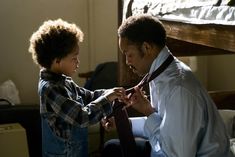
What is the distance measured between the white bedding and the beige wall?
53.9 inches

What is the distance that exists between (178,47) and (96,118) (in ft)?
2.99

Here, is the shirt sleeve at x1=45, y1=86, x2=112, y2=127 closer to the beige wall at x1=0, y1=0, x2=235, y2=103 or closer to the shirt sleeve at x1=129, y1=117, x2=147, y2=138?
the shirt sleeve at x1=129, y1=117, x2=147, y2=138

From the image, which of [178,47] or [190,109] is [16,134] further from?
[190,109]

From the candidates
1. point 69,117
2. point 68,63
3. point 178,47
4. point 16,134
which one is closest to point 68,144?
point 69,117

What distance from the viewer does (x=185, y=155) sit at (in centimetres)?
136

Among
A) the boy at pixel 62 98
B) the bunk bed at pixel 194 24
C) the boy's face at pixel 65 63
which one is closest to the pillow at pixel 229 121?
the bunk bed at pixel 194 24

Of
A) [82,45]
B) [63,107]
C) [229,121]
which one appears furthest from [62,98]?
[82,45]

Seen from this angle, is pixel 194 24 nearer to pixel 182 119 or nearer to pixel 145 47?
pixel 145 47

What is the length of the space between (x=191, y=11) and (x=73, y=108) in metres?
0.58

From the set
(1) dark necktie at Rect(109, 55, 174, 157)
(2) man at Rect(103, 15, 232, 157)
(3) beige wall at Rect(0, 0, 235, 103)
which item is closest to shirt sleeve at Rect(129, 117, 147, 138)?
(1) dark necktie at Rect(109, 55, 174, 157)

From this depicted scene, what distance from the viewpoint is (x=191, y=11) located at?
1.52m

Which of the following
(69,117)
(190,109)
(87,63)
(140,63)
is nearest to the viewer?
(190,109)

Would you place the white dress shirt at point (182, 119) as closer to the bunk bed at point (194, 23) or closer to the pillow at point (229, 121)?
the bunk bed at point (194, 23)

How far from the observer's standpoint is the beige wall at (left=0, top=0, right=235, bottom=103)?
10.8 ft
